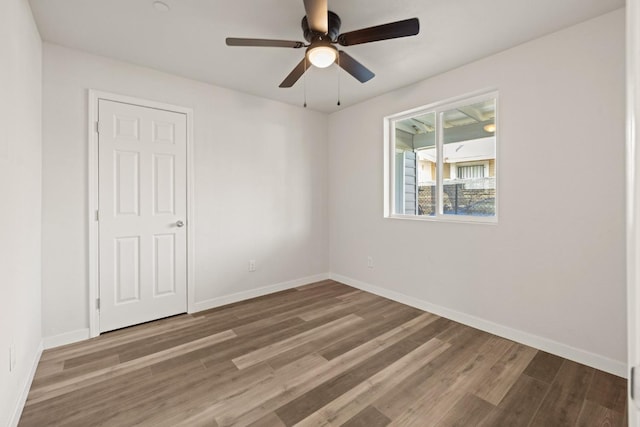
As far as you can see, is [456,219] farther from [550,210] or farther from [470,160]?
[550,210]

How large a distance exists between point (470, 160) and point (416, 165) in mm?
700

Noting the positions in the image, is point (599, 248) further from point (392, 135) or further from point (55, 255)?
point (55, 255)

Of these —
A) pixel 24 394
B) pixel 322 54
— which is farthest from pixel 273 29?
pixel 24 394

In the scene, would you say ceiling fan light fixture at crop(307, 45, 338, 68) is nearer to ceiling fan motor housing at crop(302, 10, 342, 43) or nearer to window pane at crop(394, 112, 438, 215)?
ceiling fan motor housing at crop(302, 10, 342, 43)

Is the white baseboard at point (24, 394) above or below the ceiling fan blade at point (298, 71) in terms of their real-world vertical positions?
below

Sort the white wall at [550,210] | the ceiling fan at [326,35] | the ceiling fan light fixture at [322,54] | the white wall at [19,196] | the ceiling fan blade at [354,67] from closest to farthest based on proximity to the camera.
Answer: the white wall at [19,196]
the ceiling fan at [326,35]
the ceiling fan light fixture at [322,54]
the white wall at [550,210]
the ceiling fan blade at [354,67]

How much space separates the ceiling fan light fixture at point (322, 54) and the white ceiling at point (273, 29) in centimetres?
34

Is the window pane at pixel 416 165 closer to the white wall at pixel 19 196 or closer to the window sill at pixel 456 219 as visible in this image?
the window sill at pixel 456 219

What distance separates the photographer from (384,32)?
1859 millimetres

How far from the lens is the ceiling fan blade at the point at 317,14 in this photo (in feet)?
5.44

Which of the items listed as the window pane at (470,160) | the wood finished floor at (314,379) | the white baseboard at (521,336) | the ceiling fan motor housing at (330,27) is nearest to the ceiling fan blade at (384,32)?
the ceiling fan motor housing at (330,27)

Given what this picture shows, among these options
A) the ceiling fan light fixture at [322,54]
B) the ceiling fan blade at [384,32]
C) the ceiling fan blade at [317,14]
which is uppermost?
the ceiling fan blade at [317,14]

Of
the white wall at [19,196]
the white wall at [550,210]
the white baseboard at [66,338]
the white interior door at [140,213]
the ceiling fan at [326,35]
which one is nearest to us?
the white wall at [19,196]

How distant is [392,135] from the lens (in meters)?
3.72
